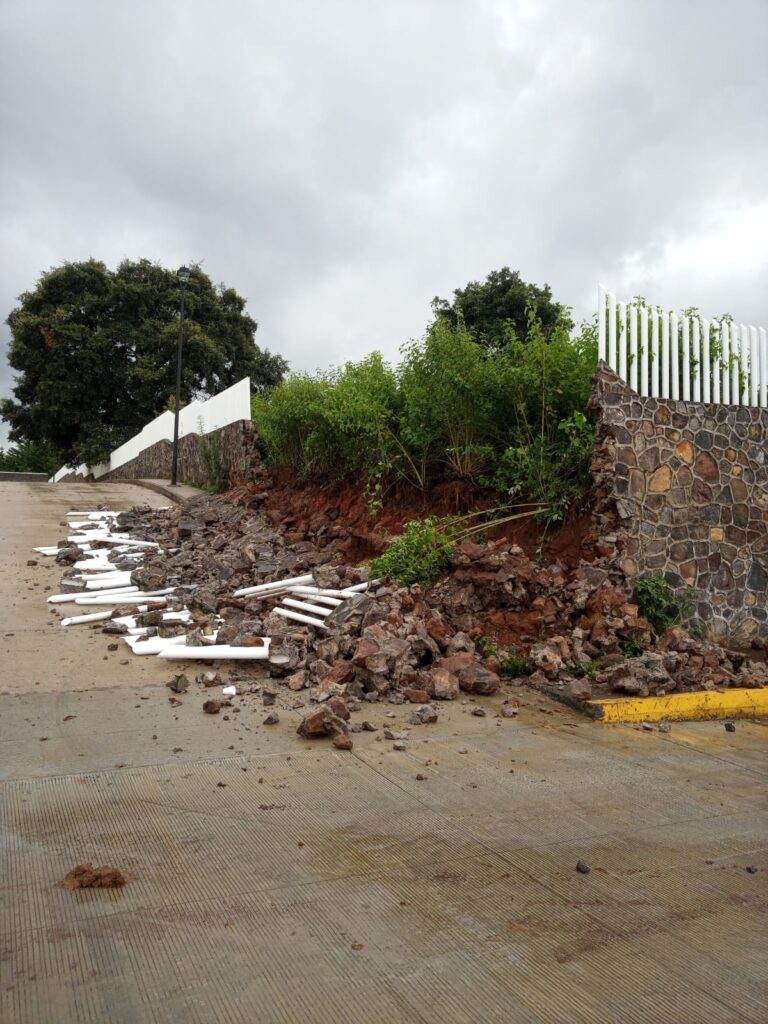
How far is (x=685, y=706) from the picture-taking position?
658 centimetres

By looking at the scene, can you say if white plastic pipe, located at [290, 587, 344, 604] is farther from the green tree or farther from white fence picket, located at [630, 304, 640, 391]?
the green tree

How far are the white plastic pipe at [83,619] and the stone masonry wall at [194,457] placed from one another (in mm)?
8102

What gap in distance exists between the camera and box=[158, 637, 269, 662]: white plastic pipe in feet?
22.7

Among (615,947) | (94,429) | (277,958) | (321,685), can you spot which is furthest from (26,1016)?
(94,429)

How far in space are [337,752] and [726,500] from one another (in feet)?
19.2

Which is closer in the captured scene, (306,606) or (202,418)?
(306,606)

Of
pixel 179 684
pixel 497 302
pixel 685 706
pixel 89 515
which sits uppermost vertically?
pixel 497 302

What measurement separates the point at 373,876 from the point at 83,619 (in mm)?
5735

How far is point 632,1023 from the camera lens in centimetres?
246

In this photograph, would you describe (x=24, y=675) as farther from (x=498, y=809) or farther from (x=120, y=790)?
(x=498, y=809)

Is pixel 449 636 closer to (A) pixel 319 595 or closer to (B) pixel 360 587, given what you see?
(B) pixel 360 587

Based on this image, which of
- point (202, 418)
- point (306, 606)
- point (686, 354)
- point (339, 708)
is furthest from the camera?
point (202, 418)

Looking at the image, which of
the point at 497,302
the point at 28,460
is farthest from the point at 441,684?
the point at 28,460

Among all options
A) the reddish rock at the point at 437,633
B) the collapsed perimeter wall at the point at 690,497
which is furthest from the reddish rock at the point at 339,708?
the collapsed perimeter wall at the point at 690,497
